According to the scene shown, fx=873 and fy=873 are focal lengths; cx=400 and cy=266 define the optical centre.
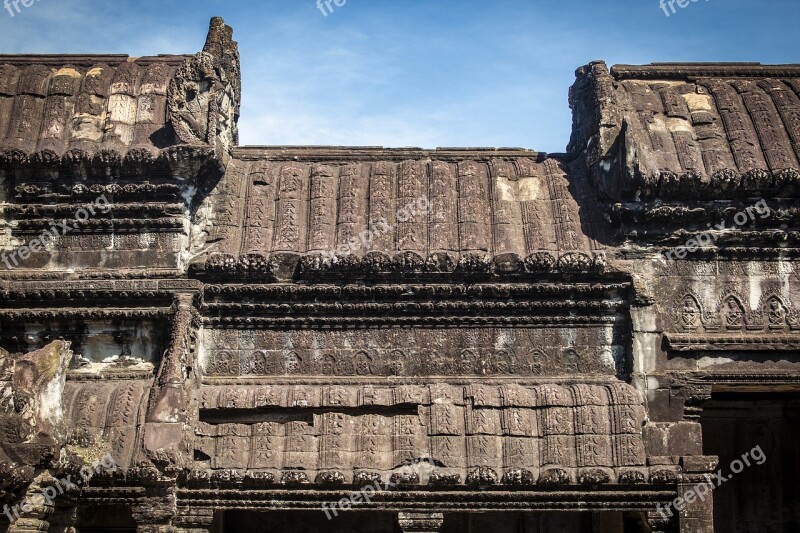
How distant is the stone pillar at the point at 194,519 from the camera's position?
37.3ft

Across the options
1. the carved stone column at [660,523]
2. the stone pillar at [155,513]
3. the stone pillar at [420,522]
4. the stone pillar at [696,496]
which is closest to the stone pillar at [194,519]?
the stone pillar at [155,513]

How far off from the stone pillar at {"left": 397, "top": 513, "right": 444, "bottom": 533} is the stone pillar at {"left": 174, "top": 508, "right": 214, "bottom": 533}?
254cm

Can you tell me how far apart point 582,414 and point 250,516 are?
6.05 metres

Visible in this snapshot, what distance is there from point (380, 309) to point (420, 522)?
2.88 meters

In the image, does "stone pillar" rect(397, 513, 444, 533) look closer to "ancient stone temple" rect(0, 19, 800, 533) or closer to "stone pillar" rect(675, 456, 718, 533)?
"ancient stone temple" rect(0, 19, 800, 533)

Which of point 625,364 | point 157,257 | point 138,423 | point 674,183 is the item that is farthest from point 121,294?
point 674,183

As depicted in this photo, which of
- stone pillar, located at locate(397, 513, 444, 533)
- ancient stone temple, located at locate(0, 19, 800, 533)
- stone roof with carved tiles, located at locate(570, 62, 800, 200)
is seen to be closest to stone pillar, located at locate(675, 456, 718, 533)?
ancient stone temple, located at locate(0, 19, 800, 533)

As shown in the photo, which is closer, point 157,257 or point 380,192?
point 157,257

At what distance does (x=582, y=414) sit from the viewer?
1163 centimetres

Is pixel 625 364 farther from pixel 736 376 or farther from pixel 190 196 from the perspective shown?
pixel 190 196

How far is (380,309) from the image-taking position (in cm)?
1211

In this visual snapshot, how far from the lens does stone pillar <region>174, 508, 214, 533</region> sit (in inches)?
448

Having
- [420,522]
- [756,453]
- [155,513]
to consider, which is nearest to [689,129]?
[756,453]

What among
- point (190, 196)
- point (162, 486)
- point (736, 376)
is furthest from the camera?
point (190, 196)
